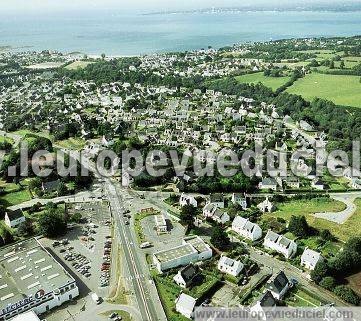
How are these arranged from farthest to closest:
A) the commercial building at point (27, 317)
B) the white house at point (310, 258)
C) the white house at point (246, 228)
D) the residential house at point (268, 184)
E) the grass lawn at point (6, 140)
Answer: the grass lawn at point (6, 140) → the residential house at point (268, 184) → the white house at point (246, 228) → the white house at point (310, 258) → the commercial building at point (27, 317)

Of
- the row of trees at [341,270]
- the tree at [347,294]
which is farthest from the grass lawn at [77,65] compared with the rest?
the tree at [347,294]

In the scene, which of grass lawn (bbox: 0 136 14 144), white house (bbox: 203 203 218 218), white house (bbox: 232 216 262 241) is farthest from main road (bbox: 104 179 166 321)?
grass lawn (bbox: 0 136 14 144)

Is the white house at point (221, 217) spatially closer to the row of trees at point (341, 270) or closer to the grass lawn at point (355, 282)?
Answer: the row of trees at point (341, 270)

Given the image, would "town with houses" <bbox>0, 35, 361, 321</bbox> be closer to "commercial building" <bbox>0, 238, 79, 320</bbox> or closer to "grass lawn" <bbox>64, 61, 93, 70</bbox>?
"commercial building" <bbox>0, 238, 79, 320</bbox>

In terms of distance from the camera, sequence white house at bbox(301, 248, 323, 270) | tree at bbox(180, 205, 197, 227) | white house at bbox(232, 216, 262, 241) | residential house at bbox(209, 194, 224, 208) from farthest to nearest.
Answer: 1. residential house at bbox(209, 194, 224, 208)
2. tree at bbox(180, 205, 197, 227)
3. white house at bbox(232, 216, 262, 241)
4. white house at bbox(301, 248, 323, 270)

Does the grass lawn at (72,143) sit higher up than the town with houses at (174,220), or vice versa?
the grass lawn at (72,143)

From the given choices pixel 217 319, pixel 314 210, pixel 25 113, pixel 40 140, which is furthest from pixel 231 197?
pixel 25 113

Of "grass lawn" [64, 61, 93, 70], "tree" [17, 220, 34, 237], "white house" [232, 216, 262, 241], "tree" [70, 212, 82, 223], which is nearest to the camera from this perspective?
"white house" [232, 216, 262, 241]
